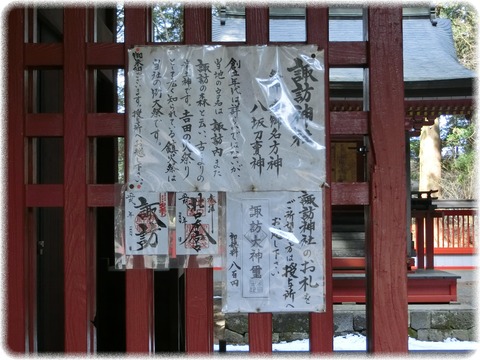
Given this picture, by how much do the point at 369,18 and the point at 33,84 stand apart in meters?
1.35

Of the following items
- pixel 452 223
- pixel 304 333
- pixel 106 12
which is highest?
pixel 106 12

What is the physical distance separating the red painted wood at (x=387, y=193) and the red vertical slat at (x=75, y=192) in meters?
1.08

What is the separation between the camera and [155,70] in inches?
78.4

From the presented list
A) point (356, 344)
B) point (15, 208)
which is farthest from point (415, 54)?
point (15, 208)

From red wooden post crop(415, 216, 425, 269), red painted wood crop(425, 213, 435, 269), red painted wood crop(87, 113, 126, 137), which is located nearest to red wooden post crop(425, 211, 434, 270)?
red painted wood crop(425, 213, 435, 269)

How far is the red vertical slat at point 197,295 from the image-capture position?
195 cm

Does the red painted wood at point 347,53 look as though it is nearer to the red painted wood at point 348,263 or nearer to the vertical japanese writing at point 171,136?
the vertical japanese writing at point 171,136

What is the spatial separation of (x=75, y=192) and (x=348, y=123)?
3.46ft

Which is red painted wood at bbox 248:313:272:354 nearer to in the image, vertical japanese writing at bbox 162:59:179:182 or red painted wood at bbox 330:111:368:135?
vertical japanese writing at bbox 162:59:179:182

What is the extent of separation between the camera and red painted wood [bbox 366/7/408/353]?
1.93m

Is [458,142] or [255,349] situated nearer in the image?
[255,349]

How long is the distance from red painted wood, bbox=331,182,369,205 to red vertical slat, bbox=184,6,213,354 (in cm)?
55

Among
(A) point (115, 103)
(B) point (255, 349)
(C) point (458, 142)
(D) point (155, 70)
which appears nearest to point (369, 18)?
(D) point (155, 70)

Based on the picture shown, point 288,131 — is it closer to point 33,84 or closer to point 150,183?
point 150,183
